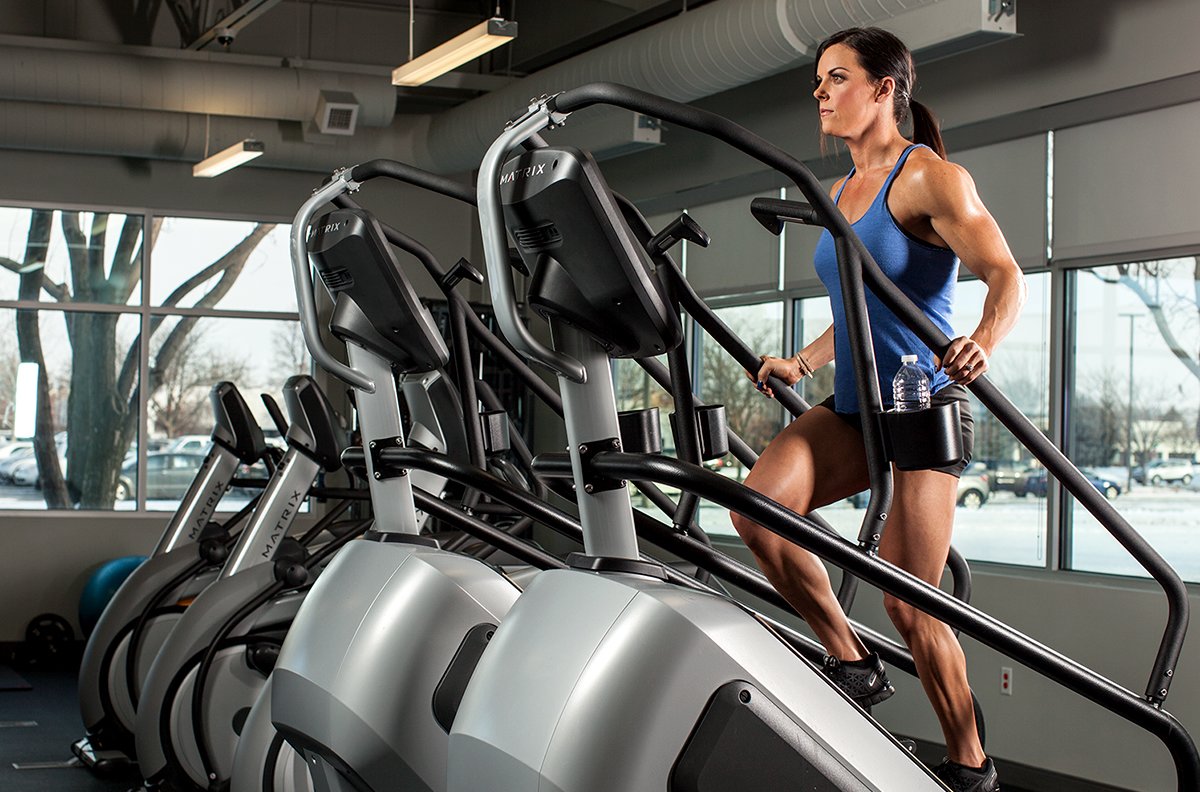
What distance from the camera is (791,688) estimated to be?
178 centimetres

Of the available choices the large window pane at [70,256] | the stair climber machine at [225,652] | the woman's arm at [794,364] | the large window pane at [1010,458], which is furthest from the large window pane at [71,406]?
the woman's arm at [794,364]

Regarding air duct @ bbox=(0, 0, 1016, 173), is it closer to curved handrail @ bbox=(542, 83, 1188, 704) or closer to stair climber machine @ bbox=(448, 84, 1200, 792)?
curved handrail @ bbox=(542, 83, 1188, 704)

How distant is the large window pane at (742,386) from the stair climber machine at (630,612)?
15.5 feet

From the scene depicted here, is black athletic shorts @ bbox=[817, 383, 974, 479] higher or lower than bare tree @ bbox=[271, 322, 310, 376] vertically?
lower

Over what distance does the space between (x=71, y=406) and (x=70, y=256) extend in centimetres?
95

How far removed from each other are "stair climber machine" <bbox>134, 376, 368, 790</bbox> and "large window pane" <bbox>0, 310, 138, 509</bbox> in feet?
15.7

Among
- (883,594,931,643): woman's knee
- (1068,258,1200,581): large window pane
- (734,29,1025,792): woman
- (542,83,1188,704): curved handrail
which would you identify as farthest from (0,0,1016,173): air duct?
(883,594,931,643): woman's knee

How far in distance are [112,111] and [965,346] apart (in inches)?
264

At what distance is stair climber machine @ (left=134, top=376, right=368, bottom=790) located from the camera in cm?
381

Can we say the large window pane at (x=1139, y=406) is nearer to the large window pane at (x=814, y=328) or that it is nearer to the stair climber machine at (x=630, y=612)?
the large window pane at (x=814, y=328)

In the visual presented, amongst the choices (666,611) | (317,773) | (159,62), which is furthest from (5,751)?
(666,611)

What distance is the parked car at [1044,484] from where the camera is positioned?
505 centimetres

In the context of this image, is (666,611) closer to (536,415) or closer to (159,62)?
(159,62)

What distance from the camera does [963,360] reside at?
196 cm
